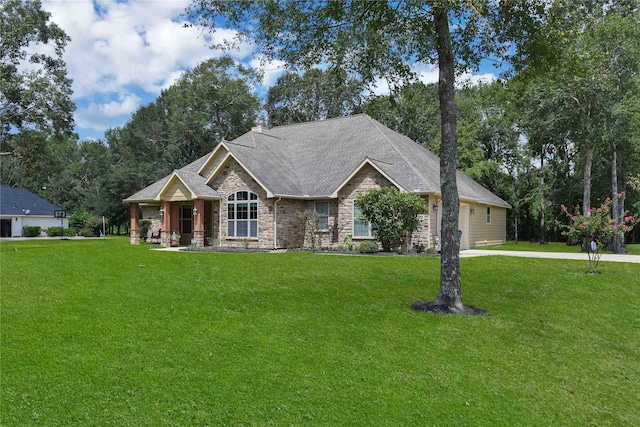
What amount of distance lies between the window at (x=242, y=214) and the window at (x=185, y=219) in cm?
390

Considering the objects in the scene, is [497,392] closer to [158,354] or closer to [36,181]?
[158,354]

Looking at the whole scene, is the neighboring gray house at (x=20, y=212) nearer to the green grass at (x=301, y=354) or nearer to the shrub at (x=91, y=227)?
the shrub at (x=91, y=227)

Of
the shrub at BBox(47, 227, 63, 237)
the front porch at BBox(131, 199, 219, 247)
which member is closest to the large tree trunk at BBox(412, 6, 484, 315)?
the front porch at BBox(131, 199, 219, 247)

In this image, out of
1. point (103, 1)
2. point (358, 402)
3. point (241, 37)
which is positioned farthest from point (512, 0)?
point (103, 1)

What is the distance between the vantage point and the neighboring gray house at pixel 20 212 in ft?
143

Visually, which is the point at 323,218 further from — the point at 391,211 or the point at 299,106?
the point at 299,106

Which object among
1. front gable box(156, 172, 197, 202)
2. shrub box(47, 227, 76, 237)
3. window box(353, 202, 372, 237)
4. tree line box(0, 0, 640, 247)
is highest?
tree line box(0, 0, 640, 247)

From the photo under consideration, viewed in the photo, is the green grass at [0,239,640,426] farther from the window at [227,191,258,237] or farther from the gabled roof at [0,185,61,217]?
the gabled roof at [0,185,61,217]

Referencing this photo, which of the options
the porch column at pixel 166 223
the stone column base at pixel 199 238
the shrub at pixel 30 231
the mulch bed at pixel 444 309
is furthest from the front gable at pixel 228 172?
the shrub at pixel 30 231


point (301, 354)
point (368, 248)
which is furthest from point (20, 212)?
point (301, 354)

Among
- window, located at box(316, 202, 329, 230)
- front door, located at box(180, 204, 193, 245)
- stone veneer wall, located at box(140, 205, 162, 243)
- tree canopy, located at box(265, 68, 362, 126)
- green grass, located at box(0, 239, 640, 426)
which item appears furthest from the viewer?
tree canopy, located at box(265, 68, 362, 126)

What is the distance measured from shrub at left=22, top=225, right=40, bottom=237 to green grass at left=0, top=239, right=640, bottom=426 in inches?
1522

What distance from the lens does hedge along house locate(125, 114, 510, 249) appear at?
2012 centimetres

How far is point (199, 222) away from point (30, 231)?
3049 cm
